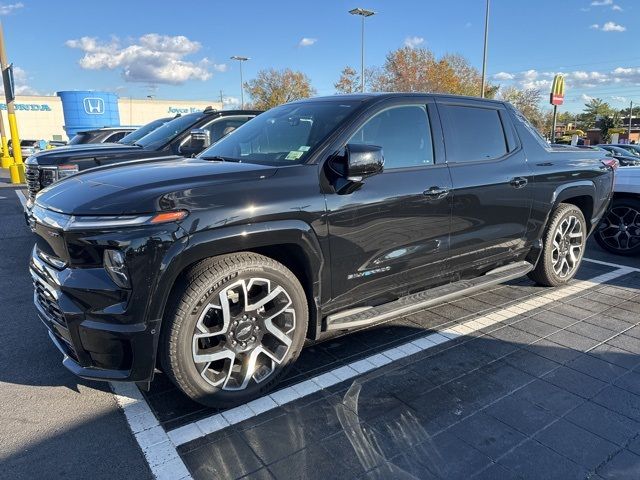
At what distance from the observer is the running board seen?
3.21 meters

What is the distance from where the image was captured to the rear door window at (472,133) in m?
3.79

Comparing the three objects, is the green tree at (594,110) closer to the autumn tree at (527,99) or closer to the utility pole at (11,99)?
the autumn tree at (527,99)

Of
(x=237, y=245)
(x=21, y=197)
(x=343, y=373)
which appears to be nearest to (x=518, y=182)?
(x=343, y=373)

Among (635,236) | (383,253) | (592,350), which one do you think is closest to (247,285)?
(383,253)

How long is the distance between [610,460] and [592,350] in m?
1.38

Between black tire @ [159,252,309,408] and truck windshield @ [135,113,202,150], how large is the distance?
15.3ft

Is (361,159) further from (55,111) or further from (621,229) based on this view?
(55,111)

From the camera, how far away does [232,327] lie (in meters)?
2.78

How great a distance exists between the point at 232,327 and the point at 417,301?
4.82 ft

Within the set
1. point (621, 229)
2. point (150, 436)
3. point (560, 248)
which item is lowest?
point (150, 436)

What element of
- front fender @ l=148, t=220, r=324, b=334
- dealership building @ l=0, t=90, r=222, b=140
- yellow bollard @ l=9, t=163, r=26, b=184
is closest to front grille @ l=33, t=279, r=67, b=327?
front fender @ l=148, t=220, r=324, b=334

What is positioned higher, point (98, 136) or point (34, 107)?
point (34, 107)

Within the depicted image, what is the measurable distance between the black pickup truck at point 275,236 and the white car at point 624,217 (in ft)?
9.70

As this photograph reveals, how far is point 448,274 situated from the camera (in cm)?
386
